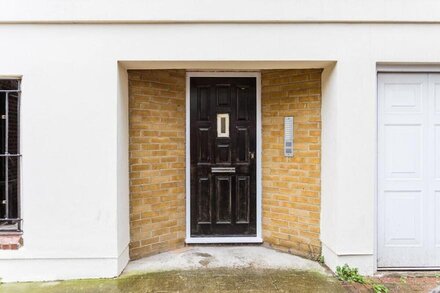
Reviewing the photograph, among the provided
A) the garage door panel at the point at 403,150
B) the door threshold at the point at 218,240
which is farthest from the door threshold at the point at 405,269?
the door threshold at the point at 218,240

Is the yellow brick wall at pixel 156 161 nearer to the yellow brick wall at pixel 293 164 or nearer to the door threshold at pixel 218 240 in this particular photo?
the door threshold at pixel 218 240

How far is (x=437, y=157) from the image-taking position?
12.8 feet

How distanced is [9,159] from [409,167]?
462 cm

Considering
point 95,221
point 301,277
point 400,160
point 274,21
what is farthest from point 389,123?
point 95,221

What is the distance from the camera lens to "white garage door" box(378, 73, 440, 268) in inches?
152

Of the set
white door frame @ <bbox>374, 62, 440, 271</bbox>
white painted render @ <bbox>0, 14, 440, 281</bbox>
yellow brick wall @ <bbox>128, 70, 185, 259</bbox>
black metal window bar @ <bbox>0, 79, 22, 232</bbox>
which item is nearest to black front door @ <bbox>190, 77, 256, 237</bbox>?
yellow brick wall @ <bbox>128, 70, 185, 259</bbox>

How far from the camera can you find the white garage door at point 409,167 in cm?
387

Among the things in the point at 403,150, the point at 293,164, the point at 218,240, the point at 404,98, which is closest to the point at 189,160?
the point at 218,240

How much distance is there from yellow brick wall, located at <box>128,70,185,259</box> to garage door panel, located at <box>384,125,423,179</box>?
2624 millimetres

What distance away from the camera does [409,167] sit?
3885mm

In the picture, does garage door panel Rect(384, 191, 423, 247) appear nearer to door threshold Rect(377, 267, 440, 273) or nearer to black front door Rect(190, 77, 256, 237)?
door threshold Rect(377, 267, 440, 273)

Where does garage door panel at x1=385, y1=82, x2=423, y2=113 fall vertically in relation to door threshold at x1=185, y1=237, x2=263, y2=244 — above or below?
above

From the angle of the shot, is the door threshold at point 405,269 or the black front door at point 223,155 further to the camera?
the black front door at point 223,155

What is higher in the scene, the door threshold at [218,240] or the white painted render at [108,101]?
the white painted render at [108,101]
